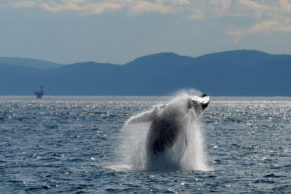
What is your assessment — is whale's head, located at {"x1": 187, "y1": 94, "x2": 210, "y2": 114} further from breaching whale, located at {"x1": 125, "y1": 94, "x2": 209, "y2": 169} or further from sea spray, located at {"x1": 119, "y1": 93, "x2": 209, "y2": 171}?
sea spray, located at {"x1": 119, "y1": 93, "x2": 209, "y2": 171}

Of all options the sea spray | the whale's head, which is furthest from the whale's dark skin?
the sea spray

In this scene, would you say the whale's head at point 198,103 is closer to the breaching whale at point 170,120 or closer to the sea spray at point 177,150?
the breaching whale at point 170,120

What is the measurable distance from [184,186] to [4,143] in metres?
28.0

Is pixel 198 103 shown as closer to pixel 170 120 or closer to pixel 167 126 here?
pixel 170 120

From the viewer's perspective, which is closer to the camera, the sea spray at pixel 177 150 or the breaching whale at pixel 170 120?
the breaching whale at pixel 170 120

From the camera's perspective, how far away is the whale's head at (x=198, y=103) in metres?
29.9

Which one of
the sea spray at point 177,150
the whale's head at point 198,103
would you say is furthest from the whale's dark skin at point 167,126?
the sea spray at point 177,150

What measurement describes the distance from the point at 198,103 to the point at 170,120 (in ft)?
5.43

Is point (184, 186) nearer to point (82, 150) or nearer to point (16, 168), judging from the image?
point (16, 168)

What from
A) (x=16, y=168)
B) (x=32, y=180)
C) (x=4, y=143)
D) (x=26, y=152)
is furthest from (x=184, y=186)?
(x=4, y=143)

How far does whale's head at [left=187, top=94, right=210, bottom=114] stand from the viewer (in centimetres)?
2994

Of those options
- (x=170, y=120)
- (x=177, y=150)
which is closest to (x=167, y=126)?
(x=170, y=120)

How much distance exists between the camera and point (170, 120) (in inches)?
1184

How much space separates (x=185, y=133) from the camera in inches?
1205
